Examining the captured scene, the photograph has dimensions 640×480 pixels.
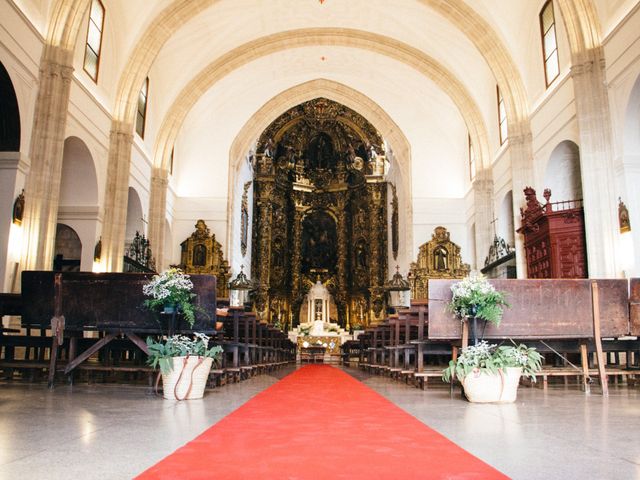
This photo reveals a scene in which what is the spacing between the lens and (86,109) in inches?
639

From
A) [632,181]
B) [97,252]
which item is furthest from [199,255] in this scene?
[632,181]

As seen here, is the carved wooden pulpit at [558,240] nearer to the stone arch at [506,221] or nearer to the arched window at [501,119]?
the stone arch at [506,221]

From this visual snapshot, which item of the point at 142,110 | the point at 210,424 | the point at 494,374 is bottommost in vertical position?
the point at 210,424

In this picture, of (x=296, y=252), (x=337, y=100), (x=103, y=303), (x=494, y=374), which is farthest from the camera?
(x=296, y=252)

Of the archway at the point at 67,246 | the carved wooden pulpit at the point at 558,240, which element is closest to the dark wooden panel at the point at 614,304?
the carved wooden pulpit at the point at 558,240

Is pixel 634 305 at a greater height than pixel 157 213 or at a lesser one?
lesser

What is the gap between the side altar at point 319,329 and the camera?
26359 millimetres

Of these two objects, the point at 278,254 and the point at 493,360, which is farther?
the point at 278,254

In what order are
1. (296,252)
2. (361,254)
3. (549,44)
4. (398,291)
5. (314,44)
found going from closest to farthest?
(549,44) → (314,44) → (398,291) → (361,254) → (296,252)

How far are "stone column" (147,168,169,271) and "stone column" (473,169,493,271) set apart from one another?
454 inches

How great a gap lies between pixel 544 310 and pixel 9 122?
11254 millimetres

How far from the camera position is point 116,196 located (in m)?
17.6

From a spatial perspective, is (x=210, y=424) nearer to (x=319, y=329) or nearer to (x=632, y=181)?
(x=632, y=181)

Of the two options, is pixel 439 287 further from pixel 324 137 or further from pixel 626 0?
pixel 324 137
